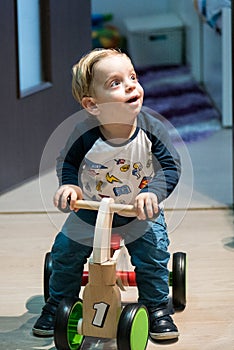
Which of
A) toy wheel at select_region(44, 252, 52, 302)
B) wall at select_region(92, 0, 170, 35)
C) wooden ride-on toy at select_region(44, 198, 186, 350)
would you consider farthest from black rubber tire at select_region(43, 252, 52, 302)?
wall at select_region(92, 0, 170, 35)

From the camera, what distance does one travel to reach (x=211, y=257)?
7.52 ft

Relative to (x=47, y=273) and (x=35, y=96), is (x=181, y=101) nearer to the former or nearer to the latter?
(x=35, y=96)

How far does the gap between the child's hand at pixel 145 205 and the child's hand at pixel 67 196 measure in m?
0.12

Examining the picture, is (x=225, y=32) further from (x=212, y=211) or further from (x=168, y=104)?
(x=212, y=211)

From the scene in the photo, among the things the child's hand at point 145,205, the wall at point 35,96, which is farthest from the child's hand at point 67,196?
the wall at point 35,96

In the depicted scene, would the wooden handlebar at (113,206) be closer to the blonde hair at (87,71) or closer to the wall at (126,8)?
the blonde hair at (87,71)

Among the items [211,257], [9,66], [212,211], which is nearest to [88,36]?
[9,66]

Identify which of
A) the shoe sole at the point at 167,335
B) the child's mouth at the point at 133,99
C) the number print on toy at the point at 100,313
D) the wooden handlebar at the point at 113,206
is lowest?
the shoe sole at the point at 167,335

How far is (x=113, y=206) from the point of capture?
1623mm

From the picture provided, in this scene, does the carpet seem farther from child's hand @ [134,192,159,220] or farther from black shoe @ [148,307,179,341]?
child's hand @ [134,192,159,220]

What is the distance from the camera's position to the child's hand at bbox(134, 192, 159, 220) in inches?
62.7

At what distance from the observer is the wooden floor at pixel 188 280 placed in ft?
5.94

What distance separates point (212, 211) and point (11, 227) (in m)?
0.62

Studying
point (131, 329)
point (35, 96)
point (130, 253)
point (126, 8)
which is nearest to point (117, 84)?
point (130, 253)
